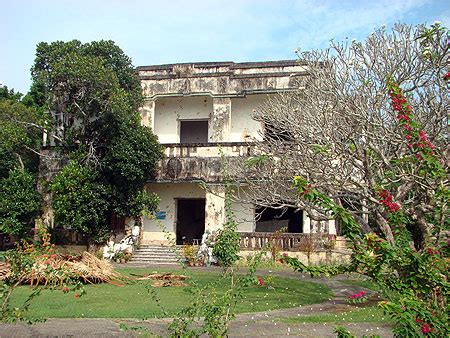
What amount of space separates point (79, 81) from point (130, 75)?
2977 mm

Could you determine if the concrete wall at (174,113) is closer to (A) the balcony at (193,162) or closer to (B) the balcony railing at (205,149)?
(B) the balcony railing at (205,149)

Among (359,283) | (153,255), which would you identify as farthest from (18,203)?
(359,283)

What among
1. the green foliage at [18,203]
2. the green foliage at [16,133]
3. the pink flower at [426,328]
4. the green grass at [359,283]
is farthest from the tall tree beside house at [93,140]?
the pink flower at [426,328]

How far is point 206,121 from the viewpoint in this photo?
66.5ft

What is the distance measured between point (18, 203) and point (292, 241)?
9.93m

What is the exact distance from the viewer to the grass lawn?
7.43 m

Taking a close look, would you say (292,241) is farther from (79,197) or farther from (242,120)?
(79,197)

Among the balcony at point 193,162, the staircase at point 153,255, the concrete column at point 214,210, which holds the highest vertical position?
the balcony at point 193,162

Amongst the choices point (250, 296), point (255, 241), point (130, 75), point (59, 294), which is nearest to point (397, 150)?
point (250, 296)

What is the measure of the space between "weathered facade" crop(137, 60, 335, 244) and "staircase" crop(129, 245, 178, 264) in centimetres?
72

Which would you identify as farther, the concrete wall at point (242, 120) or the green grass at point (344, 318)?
the concrete wall at point (242, 120)

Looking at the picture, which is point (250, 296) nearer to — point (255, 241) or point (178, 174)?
point (255, 241)

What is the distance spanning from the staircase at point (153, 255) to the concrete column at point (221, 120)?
15.3 feet

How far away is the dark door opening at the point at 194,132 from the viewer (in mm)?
20797
